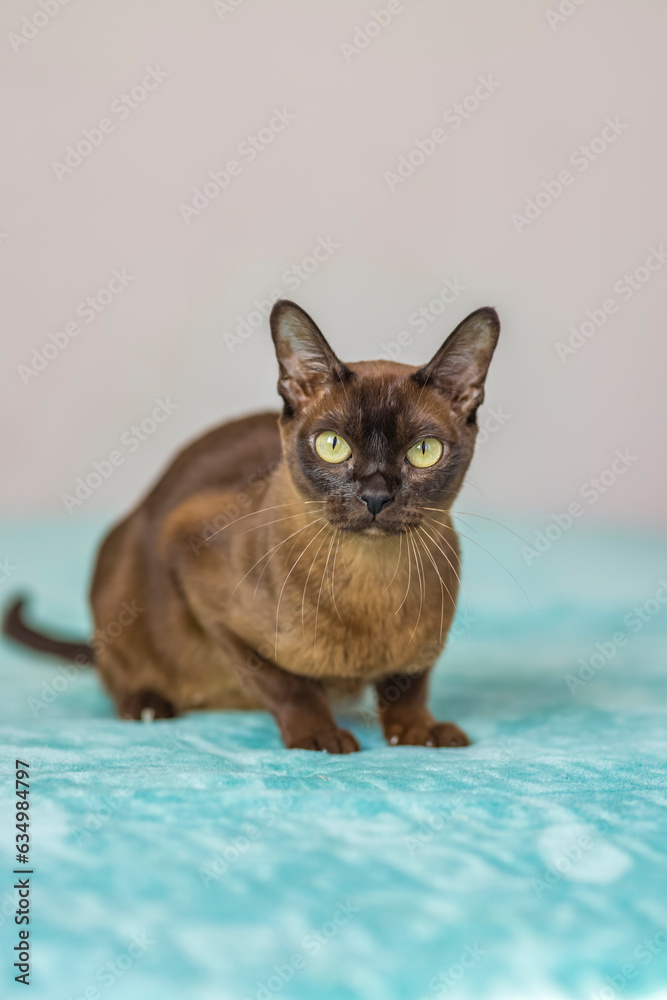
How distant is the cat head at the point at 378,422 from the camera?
1322 mm

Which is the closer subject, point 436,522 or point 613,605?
point 436,522

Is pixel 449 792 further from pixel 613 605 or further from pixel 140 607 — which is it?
pixel 613 605

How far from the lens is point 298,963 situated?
851 millimetres

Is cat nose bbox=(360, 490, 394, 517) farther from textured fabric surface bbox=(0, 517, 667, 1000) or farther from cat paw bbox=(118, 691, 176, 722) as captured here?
cat paw bbox=(118, 691, 176, 722)

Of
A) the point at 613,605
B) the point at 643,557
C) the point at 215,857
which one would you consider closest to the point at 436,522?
the point at 215,857

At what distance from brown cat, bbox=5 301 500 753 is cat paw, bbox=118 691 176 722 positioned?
0.01 m

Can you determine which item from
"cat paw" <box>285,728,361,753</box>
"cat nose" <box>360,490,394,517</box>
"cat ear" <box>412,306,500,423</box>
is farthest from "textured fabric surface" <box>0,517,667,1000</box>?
"cat ear" <box>412,306,500,423</box>

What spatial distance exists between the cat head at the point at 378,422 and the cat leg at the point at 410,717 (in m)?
0.30

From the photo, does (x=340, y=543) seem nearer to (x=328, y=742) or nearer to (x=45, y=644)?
(x=328, y=742)

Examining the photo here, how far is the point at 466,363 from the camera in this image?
56.4 inches

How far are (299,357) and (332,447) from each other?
0.17 meters

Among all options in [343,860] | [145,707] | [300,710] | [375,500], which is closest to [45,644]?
[145,707]

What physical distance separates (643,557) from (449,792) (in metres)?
1.98

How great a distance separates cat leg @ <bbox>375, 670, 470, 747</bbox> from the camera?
1477 millimetres
